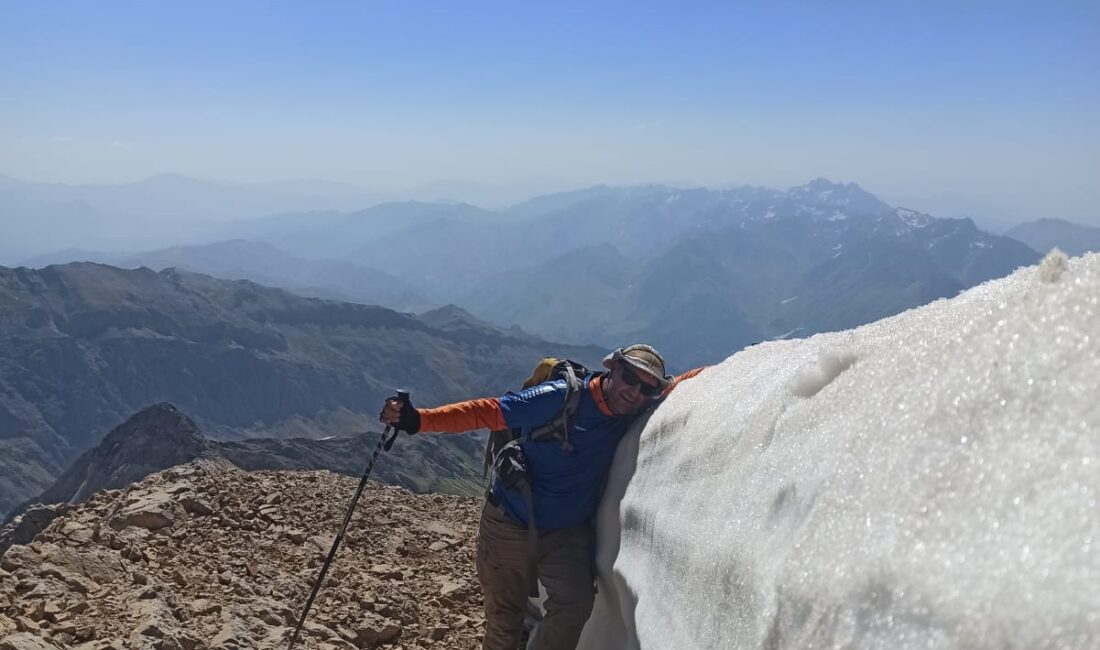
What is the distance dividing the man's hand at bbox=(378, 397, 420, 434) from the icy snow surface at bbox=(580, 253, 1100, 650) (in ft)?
9.01

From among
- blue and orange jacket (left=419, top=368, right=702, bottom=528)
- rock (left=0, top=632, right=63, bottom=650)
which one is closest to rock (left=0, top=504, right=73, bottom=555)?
rock (left=0, top=632, right=63, bottom=650)

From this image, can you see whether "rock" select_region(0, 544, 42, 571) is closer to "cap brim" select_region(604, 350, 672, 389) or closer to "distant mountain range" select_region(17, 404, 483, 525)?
"cap brim" select_region(604, 350, 672, 389)

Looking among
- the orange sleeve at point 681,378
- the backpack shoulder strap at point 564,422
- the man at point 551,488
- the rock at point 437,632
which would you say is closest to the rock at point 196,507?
the rock at point 437,632

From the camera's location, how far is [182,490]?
10906 millimetres

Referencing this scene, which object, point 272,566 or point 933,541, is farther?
point 272,566

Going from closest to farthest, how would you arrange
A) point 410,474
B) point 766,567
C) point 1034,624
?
point 1034,624 → point 766,567 → point 410,474

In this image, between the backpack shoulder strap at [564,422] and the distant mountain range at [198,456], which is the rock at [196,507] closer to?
the backpack shoulder strap at [564,422]

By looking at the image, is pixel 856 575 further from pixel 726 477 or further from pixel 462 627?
pixel 462 627

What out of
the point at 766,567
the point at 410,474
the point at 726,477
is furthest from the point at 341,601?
the point at 410,474

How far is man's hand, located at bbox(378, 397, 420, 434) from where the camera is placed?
6852 millimetres

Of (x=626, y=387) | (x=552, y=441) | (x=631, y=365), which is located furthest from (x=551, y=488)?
(x=631, y=365)

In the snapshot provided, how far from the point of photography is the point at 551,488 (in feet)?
22.4

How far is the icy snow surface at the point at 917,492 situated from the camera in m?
2.27

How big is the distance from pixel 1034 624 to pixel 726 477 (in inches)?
104
